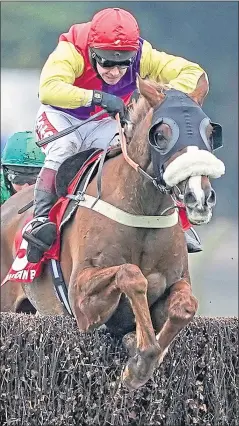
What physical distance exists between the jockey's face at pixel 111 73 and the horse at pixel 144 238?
448 millimetres

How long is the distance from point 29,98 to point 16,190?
6.19 metres

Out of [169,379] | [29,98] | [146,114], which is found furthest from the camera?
[29,98]

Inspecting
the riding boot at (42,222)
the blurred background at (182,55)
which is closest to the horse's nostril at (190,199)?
the riding boot at (42,222)

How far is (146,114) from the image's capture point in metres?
5.97

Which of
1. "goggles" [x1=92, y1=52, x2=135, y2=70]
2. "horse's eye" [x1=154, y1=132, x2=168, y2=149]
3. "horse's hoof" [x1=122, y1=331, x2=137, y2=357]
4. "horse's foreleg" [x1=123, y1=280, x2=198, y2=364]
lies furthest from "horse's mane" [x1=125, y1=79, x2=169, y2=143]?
"horse's hoof" [x1=122, y1=331, x2=137, y2=357]

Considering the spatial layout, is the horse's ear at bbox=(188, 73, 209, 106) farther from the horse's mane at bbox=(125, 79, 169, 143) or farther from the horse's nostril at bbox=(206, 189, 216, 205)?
the horse's nostril at bbox=(206, 189, 216, 205)

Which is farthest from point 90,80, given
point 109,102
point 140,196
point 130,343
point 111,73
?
point 130,343

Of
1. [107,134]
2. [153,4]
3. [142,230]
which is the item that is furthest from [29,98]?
[142,230]

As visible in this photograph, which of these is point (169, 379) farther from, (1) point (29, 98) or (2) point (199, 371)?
(1) point (29, 98)

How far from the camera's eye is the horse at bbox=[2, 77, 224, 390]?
5.63 metres

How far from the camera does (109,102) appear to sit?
246 inches

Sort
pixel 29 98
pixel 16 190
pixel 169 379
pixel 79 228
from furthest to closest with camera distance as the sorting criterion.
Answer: pixel 29 98
pixel 16 190
pixel 169 379
pixel 79 228

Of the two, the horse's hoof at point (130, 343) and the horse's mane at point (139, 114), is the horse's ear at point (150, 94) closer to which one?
the horse's mane at point (139, 114)

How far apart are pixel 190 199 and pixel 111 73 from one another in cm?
134
